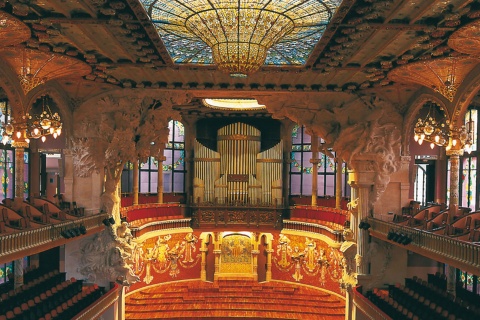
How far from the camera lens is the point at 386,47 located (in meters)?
12.3

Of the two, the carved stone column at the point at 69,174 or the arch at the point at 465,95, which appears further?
the carved stone column at the point at 69,174

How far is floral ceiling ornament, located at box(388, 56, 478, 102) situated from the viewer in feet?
42.5

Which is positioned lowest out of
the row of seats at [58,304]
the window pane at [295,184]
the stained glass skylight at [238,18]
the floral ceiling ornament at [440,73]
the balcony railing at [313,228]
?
the row of seats at [58,304]

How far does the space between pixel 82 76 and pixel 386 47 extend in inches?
349

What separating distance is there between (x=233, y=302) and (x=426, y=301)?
29.7ft

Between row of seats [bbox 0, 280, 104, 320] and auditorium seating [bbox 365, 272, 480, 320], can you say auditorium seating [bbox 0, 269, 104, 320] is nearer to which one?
row of seats [bbox 0, 280, 104, 320]

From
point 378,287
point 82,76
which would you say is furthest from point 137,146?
point 378,287

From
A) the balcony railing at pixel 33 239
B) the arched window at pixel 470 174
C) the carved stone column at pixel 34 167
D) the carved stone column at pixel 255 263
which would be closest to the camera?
the balcony railing at pixel 33 239

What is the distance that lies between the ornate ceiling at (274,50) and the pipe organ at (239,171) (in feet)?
Result: 20.4

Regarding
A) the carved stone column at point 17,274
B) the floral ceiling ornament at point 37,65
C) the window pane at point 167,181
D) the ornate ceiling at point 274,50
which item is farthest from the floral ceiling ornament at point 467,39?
the window pane at point 167,181

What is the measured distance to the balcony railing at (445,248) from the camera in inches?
422

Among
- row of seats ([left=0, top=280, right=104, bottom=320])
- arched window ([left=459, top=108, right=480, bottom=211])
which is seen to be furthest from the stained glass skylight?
arched window ([left=459, top=108, right=480, bottom=211])

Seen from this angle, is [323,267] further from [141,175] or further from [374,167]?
[141,175]

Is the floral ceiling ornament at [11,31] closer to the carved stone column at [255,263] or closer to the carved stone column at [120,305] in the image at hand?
the carved stone column at [120,305]
